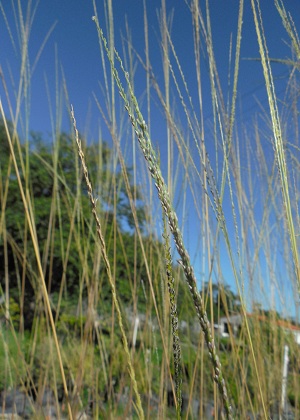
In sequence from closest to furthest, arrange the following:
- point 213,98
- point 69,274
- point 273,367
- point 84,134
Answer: point 213,98, point 84,134, point 273,367, point 69,274

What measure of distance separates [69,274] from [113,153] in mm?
8441

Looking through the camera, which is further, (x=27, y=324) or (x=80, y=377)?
(x=27, y=324)

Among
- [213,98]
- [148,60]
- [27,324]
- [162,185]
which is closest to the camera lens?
[162,185]

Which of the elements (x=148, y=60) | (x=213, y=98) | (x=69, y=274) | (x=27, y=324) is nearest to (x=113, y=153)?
(x=148, y=60)

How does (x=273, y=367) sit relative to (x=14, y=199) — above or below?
below

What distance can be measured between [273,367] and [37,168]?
28.2ft

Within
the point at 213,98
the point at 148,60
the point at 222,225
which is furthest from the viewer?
the point at 148,60

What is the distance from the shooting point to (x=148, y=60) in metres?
1.04

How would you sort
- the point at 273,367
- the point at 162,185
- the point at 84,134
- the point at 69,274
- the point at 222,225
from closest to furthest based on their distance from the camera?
the point at 162,185
the point at 222,225
the point at 84,134
the point at 273,367
the point at 69,274

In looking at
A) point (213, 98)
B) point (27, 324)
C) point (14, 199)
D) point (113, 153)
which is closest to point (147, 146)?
point (213, 98)

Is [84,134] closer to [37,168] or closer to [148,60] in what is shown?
[148,60]

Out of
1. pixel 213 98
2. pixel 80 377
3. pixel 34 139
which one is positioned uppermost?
pixel 34 139

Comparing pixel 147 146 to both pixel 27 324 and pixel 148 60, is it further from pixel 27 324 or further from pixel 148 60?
pixel 27 324

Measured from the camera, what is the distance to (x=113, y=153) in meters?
1.08
